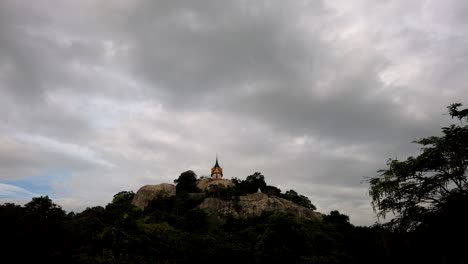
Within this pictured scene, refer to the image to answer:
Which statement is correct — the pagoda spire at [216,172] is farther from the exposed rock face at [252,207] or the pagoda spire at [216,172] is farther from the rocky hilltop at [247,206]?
the exposed rock face at [252,207]

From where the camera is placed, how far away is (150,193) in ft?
329

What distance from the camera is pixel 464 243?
33.5ft

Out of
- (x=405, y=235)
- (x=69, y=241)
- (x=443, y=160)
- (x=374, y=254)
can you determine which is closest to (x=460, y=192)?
(x=443, y=160)

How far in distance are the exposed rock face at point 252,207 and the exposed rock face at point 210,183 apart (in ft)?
52.7

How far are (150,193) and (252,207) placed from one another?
28875mm

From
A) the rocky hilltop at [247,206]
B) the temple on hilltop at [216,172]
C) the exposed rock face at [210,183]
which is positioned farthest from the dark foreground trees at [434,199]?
the temple on hilltop at [216,172]

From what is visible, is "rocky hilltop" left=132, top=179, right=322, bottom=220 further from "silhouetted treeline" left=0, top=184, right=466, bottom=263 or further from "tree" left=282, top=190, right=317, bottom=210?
"silhouetted treeline" left=0, top=184, right=466, bottom=263

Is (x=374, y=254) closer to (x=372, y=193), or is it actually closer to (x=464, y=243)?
(x=372, y=193)

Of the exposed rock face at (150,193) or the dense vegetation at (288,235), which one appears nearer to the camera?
the dense vegetation at (288,235)

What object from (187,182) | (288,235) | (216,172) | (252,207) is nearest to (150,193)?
(187,182)

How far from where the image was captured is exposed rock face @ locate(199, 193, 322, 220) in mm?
88000

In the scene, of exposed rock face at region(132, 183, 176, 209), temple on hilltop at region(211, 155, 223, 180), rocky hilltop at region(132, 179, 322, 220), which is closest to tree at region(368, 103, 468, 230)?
rocky hilltop at region(132, 179, 322, 220)

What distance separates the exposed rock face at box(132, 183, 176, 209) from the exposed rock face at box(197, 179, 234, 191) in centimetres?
958

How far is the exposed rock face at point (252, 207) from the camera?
88000mm
